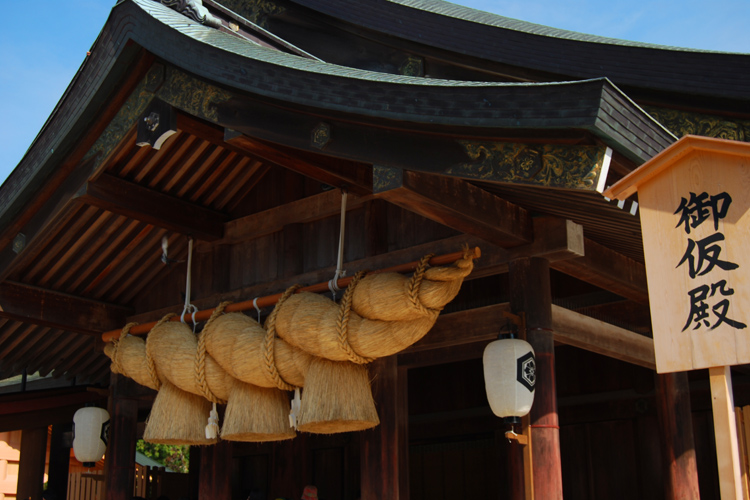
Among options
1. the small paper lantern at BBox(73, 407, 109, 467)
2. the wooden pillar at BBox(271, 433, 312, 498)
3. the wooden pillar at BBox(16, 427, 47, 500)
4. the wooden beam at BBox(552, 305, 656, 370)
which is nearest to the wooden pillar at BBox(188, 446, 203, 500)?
the wooden pillar at BBox(271, 433, 312, 498)

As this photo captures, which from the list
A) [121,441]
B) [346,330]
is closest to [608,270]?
[346,330]

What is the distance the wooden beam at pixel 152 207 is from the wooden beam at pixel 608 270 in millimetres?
3024

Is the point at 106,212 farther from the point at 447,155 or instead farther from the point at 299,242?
the point at 447,155

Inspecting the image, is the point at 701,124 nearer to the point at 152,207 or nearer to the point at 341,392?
the point at 341,392

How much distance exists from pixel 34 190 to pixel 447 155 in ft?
11.8

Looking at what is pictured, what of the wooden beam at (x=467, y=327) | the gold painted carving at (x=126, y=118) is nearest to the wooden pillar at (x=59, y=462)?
the gold painted carving at (x=126, y=118)

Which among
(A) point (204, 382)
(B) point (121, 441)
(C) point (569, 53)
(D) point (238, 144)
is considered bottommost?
(B) point (121, 441)

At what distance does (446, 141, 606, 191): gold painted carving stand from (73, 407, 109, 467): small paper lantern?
5.03m

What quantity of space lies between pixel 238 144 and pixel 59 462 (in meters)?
6.15

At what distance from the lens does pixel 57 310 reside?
7211mm

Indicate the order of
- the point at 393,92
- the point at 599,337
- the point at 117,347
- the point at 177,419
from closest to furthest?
the point at 393,92
the point at 599,337
the point at 177,419
the point at 117,347

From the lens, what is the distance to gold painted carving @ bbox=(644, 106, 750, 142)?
522cm

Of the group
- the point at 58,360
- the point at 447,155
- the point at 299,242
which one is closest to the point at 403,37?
the point at 299,242

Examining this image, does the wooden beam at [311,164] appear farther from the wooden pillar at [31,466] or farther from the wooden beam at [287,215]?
the wooden pillar at [31,466]
